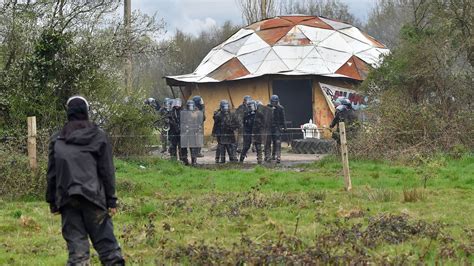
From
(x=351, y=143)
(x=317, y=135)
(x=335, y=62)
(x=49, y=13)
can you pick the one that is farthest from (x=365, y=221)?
(x=335, y=62)

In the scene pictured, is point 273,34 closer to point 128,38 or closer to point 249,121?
point 128,38

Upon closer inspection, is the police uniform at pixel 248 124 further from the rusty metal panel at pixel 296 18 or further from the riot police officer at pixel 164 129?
the rusty metal panel at pixel 296 18

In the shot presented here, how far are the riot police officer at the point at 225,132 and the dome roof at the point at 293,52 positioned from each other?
9.74 metres

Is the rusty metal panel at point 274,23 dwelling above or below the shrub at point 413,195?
above

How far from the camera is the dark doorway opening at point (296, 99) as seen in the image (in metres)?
33.2

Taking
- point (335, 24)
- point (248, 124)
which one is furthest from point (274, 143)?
point (335, 24)

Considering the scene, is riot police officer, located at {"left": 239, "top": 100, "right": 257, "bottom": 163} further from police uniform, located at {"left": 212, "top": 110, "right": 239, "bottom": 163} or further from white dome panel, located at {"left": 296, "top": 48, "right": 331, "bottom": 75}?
white dome panel, located at {"left": 296, "top": 48, "right": 331, "bottom": 75}

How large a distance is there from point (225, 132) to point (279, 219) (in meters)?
10.4

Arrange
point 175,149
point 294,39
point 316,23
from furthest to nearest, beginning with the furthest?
point 316,23
point 294,39
point 175,149

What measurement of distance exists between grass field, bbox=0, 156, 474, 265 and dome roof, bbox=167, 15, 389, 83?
48.2ft

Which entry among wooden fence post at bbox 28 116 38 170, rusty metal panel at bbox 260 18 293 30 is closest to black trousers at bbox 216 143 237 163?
wooden fence post at bbox 28 116 38 170

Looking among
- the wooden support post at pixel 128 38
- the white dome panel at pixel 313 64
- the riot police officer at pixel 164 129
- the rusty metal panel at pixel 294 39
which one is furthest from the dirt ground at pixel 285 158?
the rusty metal panel at pixel 294 39

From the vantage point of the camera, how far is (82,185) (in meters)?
5.98

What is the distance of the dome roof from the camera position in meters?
30.8
